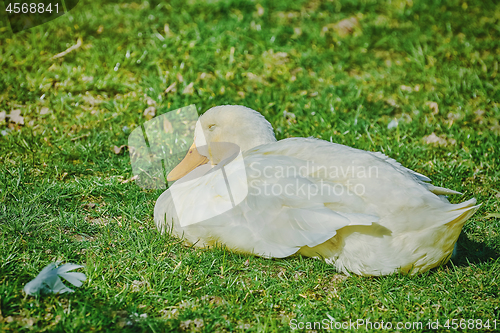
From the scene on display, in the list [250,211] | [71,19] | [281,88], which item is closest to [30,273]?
[250,211]

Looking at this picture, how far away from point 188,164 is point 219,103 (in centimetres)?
142

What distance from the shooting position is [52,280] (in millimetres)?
2543

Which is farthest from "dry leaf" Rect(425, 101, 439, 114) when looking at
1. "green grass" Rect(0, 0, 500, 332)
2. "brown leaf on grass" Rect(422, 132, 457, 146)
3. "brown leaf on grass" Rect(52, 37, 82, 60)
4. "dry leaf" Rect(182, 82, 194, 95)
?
"brown leaf on grass" Rect(52, 37, 82, 60)

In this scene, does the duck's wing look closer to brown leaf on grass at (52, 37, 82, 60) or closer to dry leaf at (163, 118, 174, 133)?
dry leaf at (163, 118, 174, 133)

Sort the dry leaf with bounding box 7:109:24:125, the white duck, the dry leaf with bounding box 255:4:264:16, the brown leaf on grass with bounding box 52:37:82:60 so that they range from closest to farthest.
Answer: the white duck < the dry leaf with bounding box 7:109:24:125 < the brown leaf on grass with bounding box 52:37:82:60 < the dry leaf with bounding box 255:4:264:16

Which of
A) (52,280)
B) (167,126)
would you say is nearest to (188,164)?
(167,126)

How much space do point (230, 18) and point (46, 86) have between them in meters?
2.68

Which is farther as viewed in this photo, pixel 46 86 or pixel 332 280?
pixel 46 86

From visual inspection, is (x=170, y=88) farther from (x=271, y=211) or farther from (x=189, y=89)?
(x=271, y=211)

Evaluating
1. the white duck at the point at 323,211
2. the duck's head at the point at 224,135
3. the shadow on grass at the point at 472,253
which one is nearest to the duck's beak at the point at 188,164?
the duck's head at the point at 224,135

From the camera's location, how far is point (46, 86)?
16.6ft

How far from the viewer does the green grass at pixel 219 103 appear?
Answer: 2699 mm

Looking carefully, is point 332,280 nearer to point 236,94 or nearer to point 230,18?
point 236,94

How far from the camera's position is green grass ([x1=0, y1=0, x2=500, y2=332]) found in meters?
2.70
